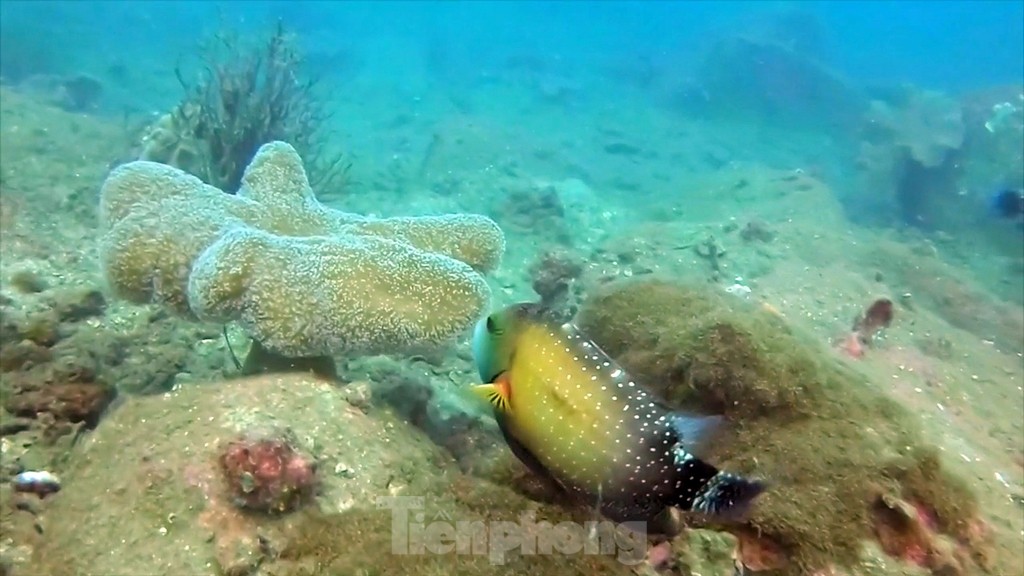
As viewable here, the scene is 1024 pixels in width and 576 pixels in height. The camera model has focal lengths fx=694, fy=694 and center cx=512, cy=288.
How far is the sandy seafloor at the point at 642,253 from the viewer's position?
14.6 feet

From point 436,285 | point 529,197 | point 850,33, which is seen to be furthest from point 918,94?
point 850,33

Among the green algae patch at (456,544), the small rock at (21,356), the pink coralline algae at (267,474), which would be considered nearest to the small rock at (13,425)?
the small rock at (21,356)

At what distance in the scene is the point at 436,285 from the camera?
3387 mm

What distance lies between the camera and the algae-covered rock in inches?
88.0

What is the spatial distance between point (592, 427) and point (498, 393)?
13.1 inches

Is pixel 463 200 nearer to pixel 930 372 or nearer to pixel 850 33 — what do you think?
pixel 930 372

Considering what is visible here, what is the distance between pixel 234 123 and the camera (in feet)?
28.1

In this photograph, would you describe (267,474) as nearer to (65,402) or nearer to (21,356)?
(65,402)

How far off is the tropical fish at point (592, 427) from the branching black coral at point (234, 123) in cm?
Result: 672

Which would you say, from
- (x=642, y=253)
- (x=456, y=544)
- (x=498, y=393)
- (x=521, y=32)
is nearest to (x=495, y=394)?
(x=498, y=393)

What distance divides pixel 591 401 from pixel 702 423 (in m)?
0.35

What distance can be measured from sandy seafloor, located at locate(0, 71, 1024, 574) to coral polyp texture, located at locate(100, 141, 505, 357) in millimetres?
854

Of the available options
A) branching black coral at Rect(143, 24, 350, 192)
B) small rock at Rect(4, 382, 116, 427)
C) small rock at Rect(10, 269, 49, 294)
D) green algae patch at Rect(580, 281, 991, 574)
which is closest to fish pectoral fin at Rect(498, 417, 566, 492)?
green algae patch at Rect(580, 281, 991, 574)

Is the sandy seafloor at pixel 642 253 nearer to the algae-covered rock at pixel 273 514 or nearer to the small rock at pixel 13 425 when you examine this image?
the small rock at pixel 13 425
